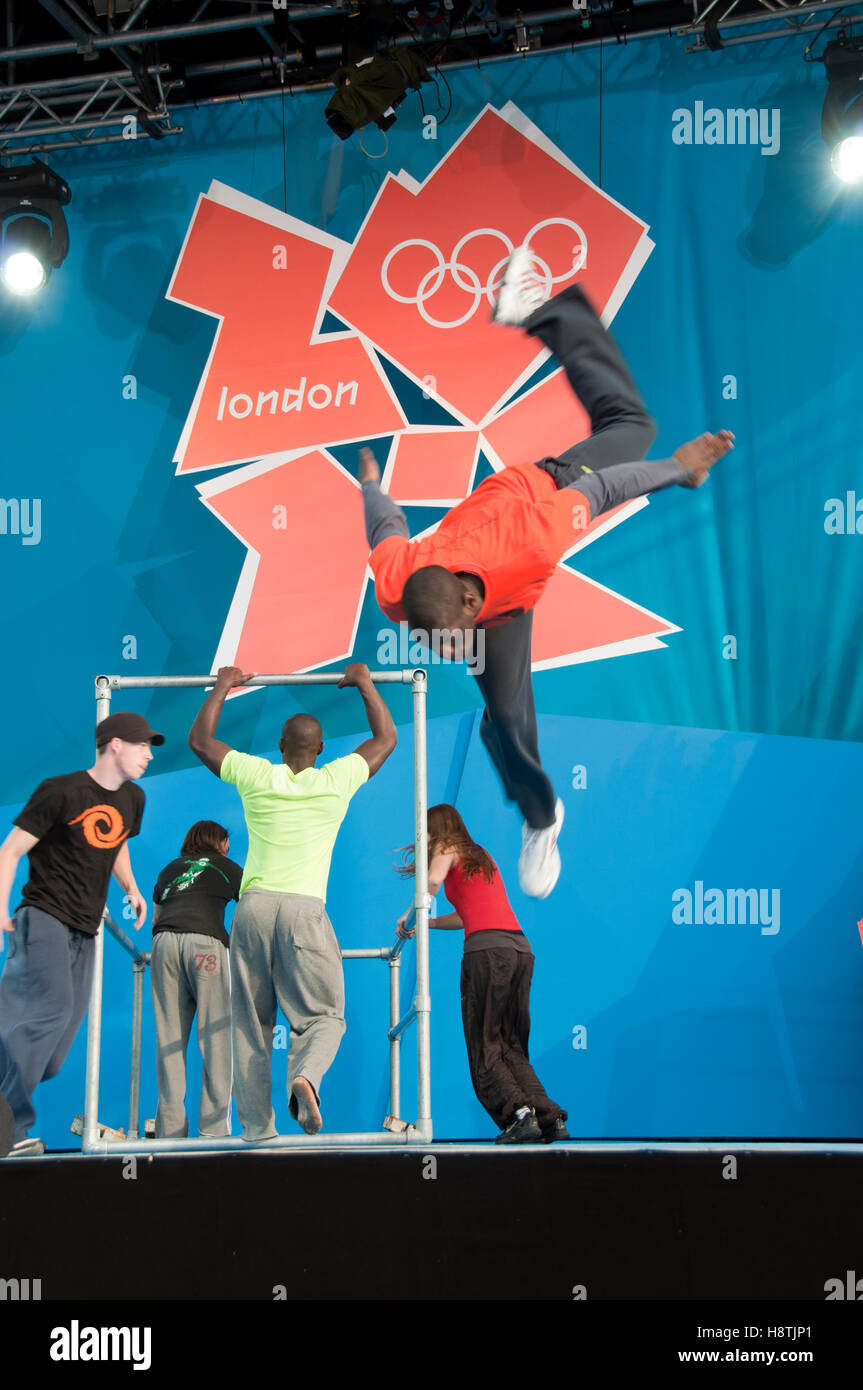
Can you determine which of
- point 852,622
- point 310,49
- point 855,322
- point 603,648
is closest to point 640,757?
point 603,648

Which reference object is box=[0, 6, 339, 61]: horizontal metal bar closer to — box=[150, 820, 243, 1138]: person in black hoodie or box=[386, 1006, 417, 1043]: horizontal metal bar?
box=[150, 820, 243, 1138]: person in black hoodie

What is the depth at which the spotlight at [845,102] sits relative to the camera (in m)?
5.77

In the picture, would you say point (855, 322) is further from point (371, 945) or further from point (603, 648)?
point (371, 945)

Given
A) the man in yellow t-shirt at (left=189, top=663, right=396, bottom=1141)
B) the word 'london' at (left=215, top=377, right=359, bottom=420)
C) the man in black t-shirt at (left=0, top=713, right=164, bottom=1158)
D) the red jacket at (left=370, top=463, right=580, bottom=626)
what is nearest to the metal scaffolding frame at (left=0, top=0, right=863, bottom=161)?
the word 'london' at (left=215, top=377, right=359, bottom=420)

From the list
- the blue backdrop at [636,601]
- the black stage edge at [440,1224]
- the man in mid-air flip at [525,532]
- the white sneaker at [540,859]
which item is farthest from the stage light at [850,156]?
the black stage edge at [440,1224]

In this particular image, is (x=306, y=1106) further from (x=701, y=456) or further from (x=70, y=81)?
(x=70, y=81)

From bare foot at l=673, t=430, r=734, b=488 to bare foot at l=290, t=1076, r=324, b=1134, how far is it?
3250 millimetres

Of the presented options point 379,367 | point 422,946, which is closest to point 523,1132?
point 422,946

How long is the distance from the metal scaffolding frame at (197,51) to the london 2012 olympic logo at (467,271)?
89 centimetres

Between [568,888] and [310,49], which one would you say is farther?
[310,49]

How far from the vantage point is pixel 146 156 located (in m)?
6.73

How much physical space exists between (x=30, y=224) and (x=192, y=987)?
161 inches

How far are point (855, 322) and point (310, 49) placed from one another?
2.95 metres
